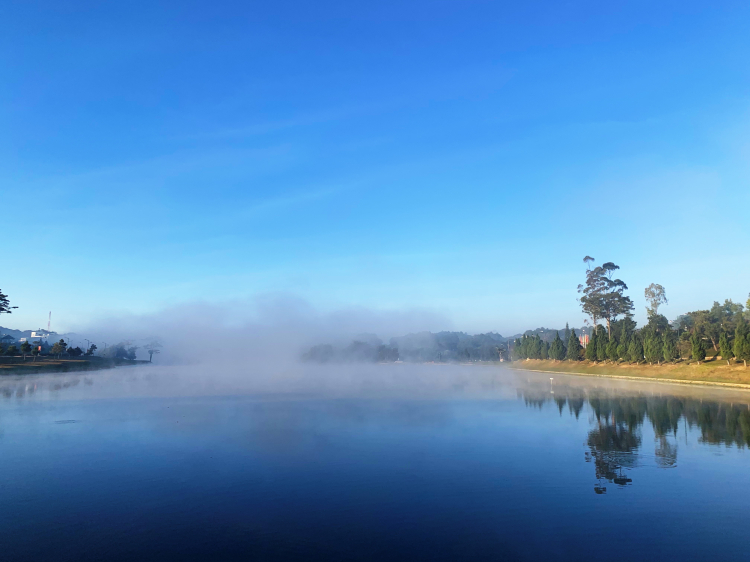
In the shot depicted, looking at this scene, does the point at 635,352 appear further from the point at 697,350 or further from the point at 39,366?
the point at 39,366

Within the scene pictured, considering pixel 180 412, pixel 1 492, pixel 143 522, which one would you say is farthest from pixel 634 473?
pixel 180 412

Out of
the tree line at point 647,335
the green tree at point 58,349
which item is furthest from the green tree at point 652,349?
the green tree at point 58,349

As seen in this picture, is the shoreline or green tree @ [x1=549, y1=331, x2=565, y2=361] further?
green tree @ [x1=549, y1=331, x2=565, y2=361]

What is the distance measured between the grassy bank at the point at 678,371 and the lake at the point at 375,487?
824 inches

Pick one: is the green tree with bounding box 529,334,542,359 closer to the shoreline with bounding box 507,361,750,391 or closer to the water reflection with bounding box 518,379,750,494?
the shoreline with bounding box 507,361,750,391

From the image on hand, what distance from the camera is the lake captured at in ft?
32.7

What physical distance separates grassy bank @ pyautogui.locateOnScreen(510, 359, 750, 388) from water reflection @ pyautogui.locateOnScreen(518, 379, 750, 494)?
12592mm

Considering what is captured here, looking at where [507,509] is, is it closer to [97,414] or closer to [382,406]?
[382,406]

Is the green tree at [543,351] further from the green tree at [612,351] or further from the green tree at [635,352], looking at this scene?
the green tree at [635,352]

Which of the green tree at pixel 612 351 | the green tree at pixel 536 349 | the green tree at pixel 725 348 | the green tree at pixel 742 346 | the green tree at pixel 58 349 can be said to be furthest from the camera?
the green tree at pixel 536 349

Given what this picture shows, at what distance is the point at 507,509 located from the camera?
12.1 meters

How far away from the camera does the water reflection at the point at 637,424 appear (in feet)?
54.8

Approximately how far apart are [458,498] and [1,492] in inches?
509


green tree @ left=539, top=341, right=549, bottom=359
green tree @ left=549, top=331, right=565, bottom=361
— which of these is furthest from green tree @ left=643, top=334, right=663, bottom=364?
green tree @ left=539, top=341, right=549, bottom=359
